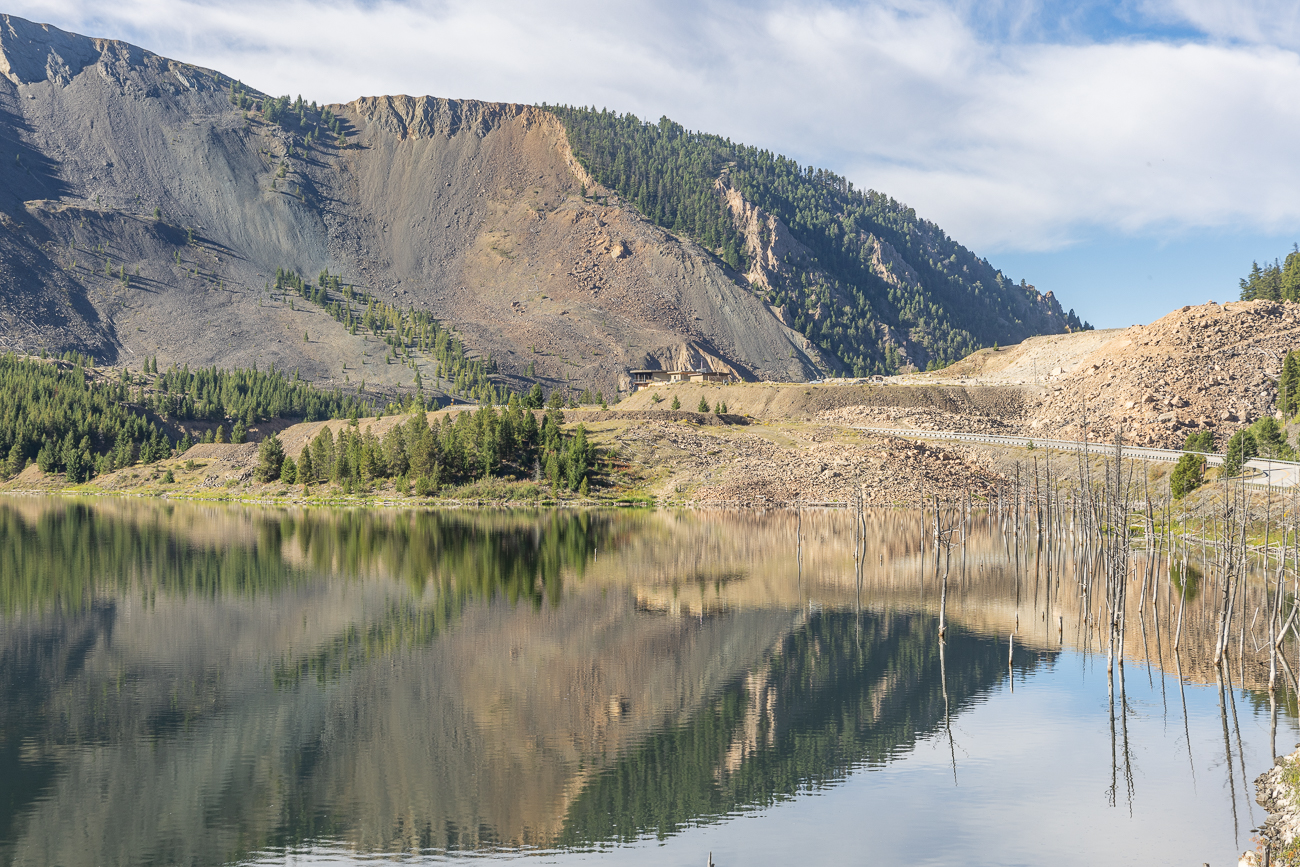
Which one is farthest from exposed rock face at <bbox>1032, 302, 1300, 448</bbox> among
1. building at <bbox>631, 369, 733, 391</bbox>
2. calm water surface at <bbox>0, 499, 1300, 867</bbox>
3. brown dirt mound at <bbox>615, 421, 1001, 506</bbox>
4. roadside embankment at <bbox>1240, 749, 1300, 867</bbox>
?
roadside embankment at <bbox>1240, 749, 1300, 867</bbox>

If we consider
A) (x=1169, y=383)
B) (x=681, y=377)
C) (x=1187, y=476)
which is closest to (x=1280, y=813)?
(x=1187, y=476)

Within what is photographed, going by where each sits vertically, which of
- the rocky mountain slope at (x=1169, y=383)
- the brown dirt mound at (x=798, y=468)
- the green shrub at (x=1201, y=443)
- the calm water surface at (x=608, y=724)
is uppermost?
the rocky mountain slope at (x=1169, y=383)

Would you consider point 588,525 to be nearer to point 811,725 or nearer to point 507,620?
point 507,620

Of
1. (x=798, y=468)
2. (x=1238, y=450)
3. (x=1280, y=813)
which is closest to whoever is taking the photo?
(x=1280, y=813)

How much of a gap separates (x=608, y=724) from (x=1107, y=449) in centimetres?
9316

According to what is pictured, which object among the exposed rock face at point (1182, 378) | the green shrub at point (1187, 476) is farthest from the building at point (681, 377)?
the green shrub at point (1187, 476)

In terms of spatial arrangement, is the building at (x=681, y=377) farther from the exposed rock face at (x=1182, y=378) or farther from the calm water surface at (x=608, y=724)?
the calm water surface at (x=608, y=724)

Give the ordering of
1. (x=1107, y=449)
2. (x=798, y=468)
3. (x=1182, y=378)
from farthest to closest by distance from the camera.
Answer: (x=1182, y=378), (x=798, y=468), (x=1107, y=449)

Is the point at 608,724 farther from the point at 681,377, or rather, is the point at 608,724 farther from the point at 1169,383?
the point at 681,377

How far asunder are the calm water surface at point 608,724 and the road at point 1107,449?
24.0m

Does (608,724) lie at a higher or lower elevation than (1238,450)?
lower

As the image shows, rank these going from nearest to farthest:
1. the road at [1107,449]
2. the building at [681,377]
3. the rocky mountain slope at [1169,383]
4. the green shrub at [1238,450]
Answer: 1. the green shrub at [1238,450]
2. the road at [1107,449]
3. the rocky mountain slope at [1169,383]
4. the building at [681,377]

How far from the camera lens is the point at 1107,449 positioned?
11112 centimetres

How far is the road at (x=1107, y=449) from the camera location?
7875cm
